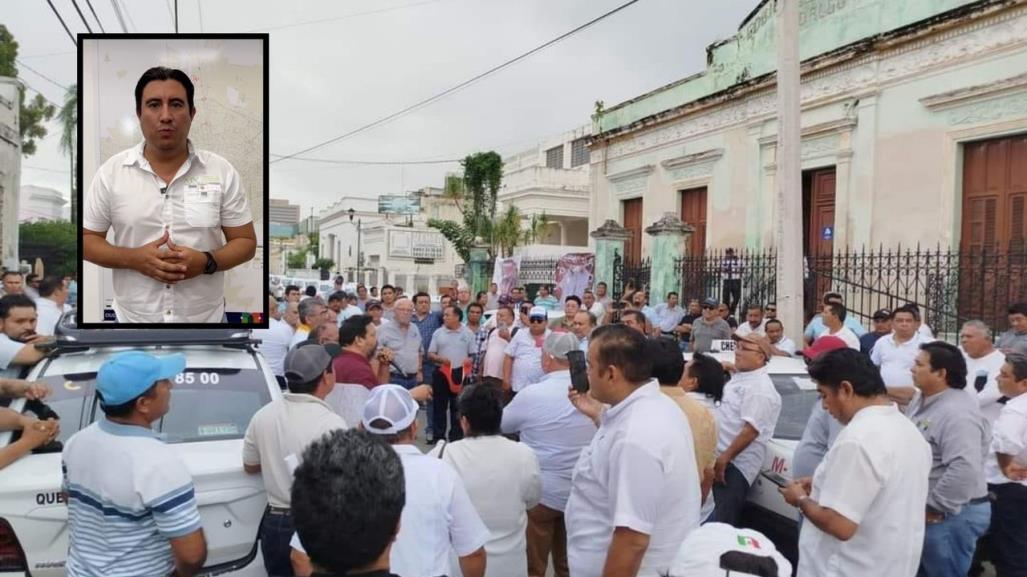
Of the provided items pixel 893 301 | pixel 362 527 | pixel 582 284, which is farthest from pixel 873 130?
pixel 362 527

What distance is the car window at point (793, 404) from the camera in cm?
565

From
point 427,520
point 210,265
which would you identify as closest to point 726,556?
point 427,520

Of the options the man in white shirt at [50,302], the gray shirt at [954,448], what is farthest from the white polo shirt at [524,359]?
the man in white shirt at [50,302]

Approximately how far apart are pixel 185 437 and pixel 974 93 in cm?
1270

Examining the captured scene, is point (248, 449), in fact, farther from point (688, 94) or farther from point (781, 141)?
point (688, 94)

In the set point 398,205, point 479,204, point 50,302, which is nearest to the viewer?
point 50,302

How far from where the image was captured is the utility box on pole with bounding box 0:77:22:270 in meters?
18.2

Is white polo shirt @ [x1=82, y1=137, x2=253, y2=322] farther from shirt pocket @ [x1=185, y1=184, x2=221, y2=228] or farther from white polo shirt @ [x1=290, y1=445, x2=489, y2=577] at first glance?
white polo shirt @ [x1=290, y1=445, x2=489, y2=577]

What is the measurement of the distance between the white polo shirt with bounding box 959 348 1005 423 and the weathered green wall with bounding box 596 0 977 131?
8.82 meters

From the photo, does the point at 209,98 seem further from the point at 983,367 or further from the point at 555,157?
the point at 555,157

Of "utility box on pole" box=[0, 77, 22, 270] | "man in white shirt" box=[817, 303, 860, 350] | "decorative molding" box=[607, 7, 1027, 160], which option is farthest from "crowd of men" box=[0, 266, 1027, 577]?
"utility box on pole" box=[0, 77, 22, 270]

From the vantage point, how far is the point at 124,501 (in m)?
2.66

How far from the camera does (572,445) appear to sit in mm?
4508

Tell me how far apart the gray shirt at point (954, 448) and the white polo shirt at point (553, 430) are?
179 cm
